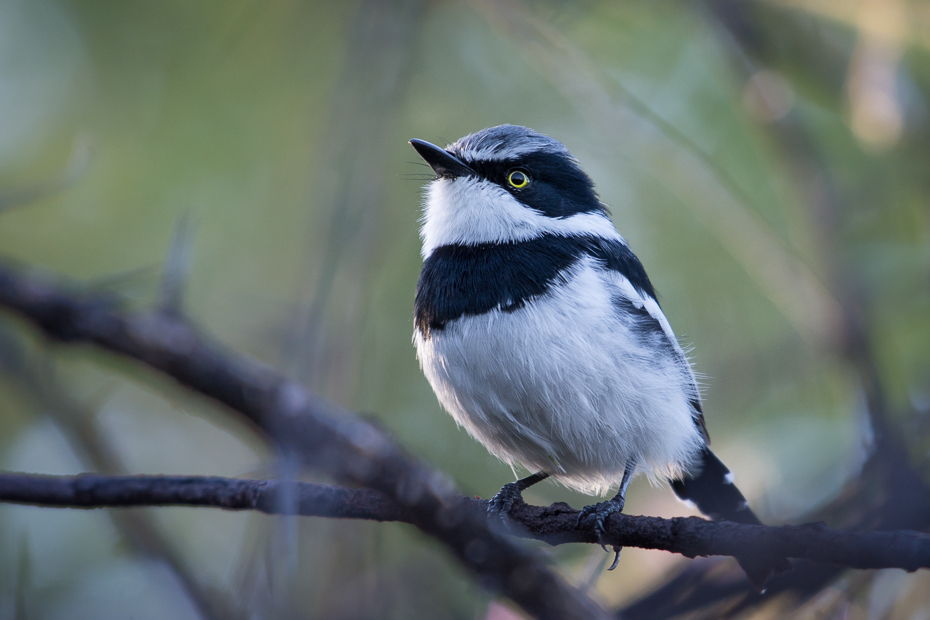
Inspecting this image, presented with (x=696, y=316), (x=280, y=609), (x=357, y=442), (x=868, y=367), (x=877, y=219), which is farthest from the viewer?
(x=696, y=316)

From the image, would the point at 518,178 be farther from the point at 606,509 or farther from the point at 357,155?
the point at 606,509

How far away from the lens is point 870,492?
2.40 meters

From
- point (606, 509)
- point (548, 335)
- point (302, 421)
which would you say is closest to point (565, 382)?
point (548, 335)

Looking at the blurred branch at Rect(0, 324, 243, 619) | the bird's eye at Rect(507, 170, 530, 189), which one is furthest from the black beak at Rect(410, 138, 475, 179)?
the blurred branch at Rect(0, 324, 243, 619)

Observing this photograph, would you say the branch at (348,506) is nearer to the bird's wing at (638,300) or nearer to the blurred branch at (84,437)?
the blurred branch at (84,437)

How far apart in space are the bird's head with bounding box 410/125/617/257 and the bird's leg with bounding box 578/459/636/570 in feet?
4.05

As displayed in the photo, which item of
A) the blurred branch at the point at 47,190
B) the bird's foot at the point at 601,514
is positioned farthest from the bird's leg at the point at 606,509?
the blurred branch at the point at 47,190

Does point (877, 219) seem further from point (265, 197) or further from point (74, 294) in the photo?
point (74, 294)

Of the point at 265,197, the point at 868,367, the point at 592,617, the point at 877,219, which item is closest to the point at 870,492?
the point at 592,617

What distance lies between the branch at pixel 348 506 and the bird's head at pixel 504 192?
1504 millimetres

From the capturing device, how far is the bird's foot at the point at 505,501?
312cm

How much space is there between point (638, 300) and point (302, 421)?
1.78 meters

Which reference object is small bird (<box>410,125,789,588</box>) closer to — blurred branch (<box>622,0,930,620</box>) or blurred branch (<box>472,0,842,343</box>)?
blurred branch (<box>622,0,930,620</box>)

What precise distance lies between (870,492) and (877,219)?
4.50m
